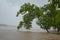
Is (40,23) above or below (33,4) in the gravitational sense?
below

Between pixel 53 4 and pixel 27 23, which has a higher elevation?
pixel 53 4

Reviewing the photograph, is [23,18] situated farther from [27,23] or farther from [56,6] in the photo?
[56,6]

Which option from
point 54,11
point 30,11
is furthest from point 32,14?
point 54,11

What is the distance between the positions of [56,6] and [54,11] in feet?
1.99

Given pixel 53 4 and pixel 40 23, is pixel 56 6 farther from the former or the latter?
pixel 40 23

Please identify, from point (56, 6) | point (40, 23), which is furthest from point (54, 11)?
point (40, 23)

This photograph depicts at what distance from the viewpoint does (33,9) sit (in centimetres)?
2430

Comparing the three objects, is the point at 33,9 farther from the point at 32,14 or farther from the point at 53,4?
the point at 53,4

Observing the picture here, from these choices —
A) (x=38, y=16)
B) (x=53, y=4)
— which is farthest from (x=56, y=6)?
(x=38, y=16)

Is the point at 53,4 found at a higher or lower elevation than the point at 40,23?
Result: higher

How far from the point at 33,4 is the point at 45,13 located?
164cm

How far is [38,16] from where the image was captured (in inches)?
950

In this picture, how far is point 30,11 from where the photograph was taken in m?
24.2

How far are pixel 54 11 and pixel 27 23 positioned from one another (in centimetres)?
310
